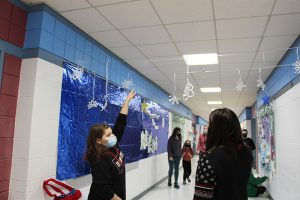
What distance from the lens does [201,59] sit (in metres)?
4.35

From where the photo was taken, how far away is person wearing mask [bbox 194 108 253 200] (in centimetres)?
128

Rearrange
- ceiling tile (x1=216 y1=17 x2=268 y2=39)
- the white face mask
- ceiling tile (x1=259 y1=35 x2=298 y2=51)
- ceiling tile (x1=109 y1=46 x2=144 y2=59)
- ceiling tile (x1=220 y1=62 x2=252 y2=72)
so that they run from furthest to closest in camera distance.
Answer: ceiling tile (x1=220 y1=62 x2=252 y2=72), ceiling tile (x1=109 y1=46 x2=144 y2=59), ceiling tile (x1=259 y1=35 x2=298 y2=51), ceiling tile (x1=216 y1=17 x2=268 y2=39), the white face mask

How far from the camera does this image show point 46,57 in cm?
267

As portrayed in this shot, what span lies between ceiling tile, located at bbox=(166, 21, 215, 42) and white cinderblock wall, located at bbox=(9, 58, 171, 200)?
4.92 ft

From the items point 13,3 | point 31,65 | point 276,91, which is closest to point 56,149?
point 31,65

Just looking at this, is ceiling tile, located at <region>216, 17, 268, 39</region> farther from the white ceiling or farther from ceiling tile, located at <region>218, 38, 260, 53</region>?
ceiling tile, located at <region>218, 38, 260, 53</region>

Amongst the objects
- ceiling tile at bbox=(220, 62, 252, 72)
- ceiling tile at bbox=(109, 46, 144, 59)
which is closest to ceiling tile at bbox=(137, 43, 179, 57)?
ceiling tile at bbox=(109, 46, 144, 59)

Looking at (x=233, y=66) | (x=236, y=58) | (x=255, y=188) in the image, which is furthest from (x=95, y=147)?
(x=255, y=188)

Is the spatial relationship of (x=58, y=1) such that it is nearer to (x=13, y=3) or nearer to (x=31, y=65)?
(x=13, y=3)

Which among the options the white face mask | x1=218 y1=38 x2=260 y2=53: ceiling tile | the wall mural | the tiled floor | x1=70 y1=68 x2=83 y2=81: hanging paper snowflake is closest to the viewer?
the white face mask

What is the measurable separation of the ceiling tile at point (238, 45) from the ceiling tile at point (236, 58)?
0.21m

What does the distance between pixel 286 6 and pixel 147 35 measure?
65.0 inches

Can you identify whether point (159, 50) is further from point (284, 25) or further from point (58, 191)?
point (58, 191)

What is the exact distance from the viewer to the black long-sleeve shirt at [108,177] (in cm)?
187
